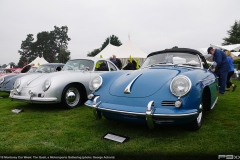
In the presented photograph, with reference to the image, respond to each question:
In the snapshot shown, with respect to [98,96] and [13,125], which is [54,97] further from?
[98,96]

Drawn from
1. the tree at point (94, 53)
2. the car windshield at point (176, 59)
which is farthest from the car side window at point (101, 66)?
the tree at point (94, 53)

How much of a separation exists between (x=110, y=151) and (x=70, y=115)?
2.11 m

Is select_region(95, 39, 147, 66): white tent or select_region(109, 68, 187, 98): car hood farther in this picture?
select_region(95, 39, 147, 66): white tent

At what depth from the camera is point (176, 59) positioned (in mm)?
4035

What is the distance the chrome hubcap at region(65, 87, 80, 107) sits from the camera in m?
4.92

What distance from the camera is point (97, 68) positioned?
582 cm

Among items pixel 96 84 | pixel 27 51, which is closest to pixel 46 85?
pixel 96 84

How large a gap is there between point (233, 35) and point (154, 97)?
55464 millimetres

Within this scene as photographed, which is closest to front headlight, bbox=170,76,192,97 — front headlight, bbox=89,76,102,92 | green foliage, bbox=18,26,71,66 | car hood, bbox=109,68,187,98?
car hood, bbox=109,68,187,98

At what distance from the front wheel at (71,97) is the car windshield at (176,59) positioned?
190cm

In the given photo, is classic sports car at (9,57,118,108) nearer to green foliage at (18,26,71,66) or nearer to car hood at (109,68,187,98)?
car hood at (109,68,187,98)

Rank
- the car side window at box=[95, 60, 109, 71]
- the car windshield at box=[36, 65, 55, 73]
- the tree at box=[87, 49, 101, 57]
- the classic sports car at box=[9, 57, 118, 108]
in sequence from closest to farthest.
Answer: the classic sports car at box=[9, 57, 118, 108] → the car side window at box=[95, 60, 109, 71] → the car windshield at box=[36, 65, 55, 73] → the tree at box=[87, 49, 101, 57]

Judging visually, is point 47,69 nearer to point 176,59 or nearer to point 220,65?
point 176,59

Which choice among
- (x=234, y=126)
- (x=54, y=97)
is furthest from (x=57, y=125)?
(x=234, y=126)
